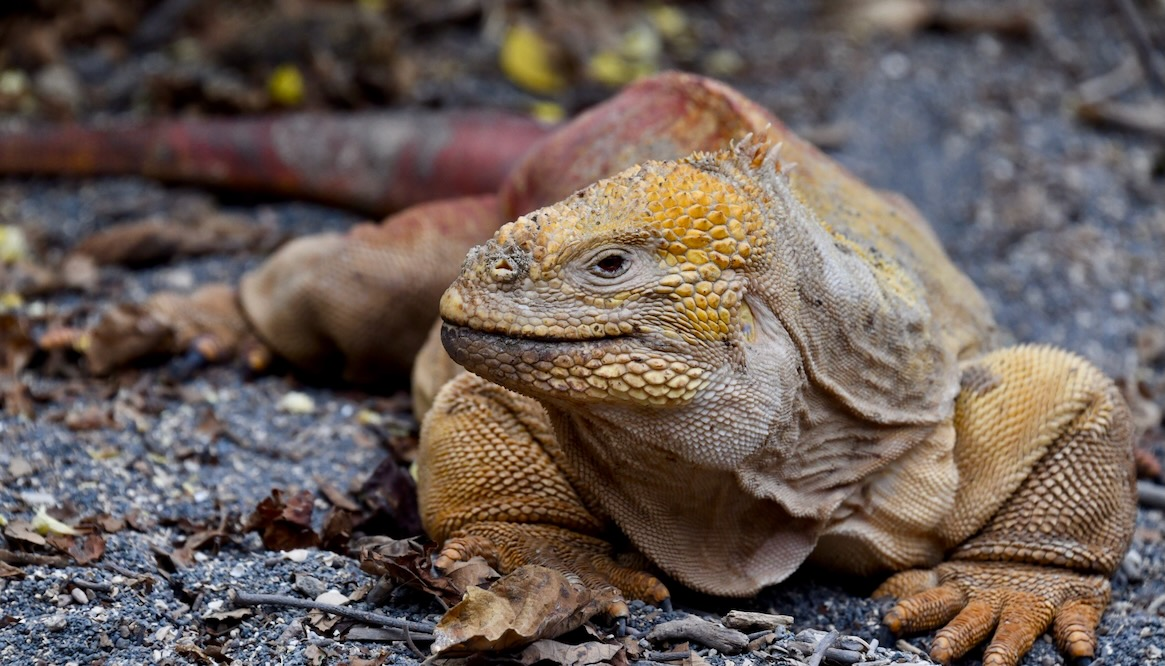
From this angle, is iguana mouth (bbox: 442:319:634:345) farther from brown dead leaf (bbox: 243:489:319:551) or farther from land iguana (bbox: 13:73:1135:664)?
brown dead leaf (bbox: 243:489:319:551)

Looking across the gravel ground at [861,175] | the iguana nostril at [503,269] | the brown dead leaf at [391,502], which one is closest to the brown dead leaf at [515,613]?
the gravel ground at [861,175]

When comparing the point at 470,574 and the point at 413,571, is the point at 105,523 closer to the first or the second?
the point at 413,571

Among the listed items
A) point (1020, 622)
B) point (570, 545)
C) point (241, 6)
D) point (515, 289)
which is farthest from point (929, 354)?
point (241, 6)

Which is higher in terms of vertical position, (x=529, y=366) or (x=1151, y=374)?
(x=529, y=366)

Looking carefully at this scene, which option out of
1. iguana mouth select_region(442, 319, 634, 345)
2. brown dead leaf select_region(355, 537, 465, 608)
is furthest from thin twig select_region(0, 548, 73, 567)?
iguana mouth select_region(442, 319, 634, 345)

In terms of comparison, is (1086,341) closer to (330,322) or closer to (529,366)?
(330,322)

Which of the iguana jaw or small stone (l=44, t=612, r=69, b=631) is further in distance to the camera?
small stone (l=44, t=612, r=69, b=631)
